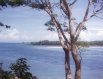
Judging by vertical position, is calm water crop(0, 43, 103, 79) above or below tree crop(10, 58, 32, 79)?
below

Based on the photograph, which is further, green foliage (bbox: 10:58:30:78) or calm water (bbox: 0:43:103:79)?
calm water (bbox: 0:43:103:79)

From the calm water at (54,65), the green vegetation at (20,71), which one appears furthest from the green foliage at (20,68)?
the calm water at (54,65)

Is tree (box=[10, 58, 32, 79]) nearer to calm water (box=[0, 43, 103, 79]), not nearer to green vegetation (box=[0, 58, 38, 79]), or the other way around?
green vegetation (box=[0, 58, 38, 79])

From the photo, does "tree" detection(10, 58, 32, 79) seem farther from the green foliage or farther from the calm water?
the calm water

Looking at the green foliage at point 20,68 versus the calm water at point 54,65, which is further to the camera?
the calm water at point 54,65

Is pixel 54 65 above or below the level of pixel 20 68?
below

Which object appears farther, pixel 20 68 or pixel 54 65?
pixel 54 65

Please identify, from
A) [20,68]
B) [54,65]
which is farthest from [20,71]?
[54,65]

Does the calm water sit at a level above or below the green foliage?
below

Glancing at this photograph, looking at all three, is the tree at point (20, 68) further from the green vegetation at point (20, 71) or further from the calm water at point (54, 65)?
the calm water at point (54, 65)

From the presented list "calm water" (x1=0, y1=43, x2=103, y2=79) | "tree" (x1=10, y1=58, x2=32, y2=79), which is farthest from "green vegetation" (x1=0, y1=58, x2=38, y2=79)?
"calm water" (x1=0, y1=43, x2=103, y2=79)

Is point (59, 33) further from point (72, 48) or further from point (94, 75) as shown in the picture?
point (94, 75)

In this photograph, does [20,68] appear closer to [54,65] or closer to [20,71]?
[20,71]

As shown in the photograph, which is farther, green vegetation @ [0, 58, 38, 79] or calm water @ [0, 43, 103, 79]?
calm water @ [0, 43, 103, 79]
